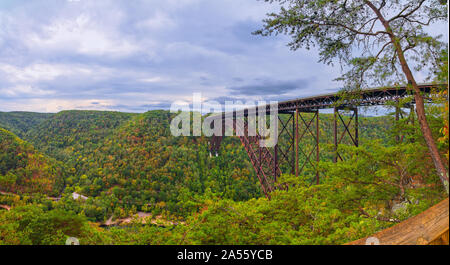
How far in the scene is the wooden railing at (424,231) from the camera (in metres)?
2.15

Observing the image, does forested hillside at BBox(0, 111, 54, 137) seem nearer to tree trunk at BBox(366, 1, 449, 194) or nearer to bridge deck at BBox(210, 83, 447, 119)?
bridge deck at BBox(210, 83, 447, 119)

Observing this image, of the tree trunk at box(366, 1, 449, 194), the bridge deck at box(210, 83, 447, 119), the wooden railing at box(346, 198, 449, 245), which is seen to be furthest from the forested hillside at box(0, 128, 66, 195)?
the tree trunk at box(366, 1, 449, 194)

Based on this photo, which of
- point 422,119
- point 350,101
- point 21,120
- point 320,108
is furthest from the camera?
point 21,120

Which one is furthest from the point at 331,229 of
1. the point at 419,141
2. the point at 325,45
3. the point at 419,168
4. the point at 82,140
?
the point at 82,140

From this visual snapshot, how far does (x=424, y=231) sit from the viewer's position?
226cm

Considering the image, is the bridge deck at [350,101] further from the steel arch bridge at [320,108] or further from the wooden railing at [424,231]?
the wooden railing at [424,231]

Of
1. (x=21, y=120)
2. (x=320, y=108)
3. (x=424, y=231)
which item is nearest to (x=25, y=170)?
(x=320, y=108)

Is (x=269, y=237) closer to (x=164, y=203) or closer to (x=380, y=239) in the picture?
(x=380, y=239)

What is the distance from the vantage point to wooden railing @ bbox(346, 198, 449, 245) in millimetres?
2152

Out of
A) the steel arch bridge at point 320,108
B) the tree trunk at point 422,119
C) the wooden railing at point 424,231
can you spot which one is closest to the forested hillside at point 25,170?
the steel arch bridge at point 320,108

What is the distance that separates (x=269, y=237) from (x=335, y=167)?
2791mm

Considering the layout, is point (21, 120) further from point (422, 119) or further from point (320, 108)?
point (422, 119)
